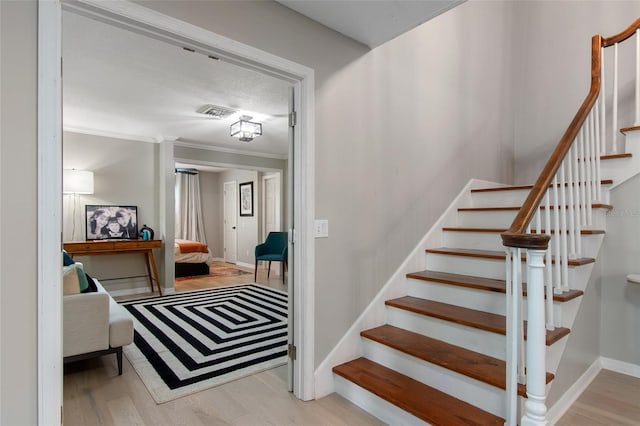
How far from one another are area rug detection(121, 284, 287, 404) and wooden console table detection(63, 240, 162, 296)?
1.97 feet

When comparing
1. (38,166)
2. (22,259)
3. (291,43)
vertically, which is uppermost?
(291,43)

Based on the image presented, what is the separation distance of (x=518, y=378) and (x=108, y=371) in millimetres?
2771

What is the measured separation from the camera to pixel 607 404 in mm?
1940

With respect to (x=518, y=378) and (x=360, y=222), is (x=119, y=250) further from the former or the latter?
(x=518, y=378)

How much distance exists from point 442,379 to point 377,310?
68cm

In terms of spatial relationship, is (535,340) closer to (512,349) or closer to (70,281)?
(512,349)

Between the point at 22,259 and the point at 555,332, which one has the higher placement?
the point at 22,259

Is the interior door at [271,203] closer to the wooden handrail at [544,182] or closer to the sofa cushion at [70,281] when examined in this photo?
the sofa cushion at [70,281]

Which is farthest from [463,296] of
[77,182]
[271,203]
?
[271,203]

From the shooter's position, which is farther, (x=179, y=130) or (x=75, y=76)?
(x=179, y=130)

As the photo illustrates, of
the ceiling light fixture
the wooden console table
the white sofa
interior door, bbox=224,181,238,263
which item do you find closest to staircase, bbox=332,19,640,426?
the white sofa

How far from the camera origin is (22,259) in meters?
1.21

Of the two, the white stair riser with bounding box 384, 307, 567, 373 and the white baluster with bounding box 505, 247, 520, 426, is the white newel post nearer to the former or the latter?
the white baluster with bounding box 505, 247, 520, 426

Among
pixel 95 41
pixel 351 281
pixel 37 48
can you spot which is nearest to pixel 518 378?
pixel 351 281
